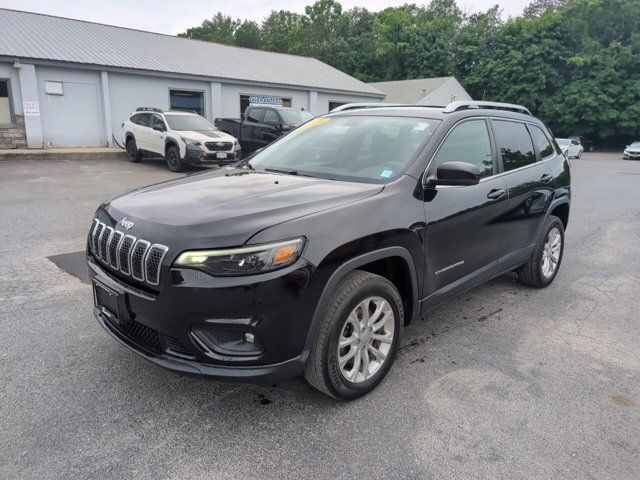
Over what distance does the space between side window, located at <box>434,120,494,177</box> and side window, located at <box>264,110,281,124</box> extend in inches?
485

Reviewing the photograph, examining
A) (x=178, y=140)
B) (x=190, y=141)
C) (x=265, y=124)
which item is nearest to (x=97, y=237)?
(x=190, y=141)

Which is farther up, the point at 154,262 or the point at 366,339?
the point at 154,262

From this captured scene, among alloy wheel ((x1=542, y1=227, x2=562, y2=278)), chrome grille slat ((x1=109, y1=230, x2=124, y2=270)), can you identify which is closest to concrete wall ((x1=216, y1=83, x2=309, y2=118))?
alloy wheel ((x1=542, y1=227, x2=562, y2=278))

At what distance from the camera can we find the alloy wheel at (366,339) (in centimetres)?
283

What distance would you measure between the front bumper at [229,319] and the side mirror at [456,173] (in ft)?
4.13

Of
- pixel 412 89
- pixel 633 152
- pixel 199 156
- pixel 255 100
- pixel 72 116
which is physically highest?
pixel 412 89

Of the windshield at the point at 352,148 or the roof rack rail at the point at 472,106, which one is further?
the roof rack rail at the point at 472,106

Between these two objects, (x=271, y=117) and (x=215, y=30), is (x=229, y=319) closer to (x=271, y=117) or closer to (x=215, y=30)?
(x=271, y=117)

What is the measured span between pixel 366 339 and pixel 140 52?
21.0 m

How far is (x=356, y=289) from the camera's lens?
2.73 m

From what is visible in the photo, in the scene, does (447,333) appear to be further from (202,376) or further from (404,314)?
(202,376)

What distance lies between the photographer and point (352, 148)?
372 centimetres

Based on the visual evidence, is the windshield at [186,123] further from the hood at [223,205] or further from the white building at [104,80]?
the hood at [223,205]

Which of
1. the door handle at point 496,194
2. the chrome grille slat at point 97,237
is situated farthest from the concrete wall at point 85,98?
the door handle at point 496,194
